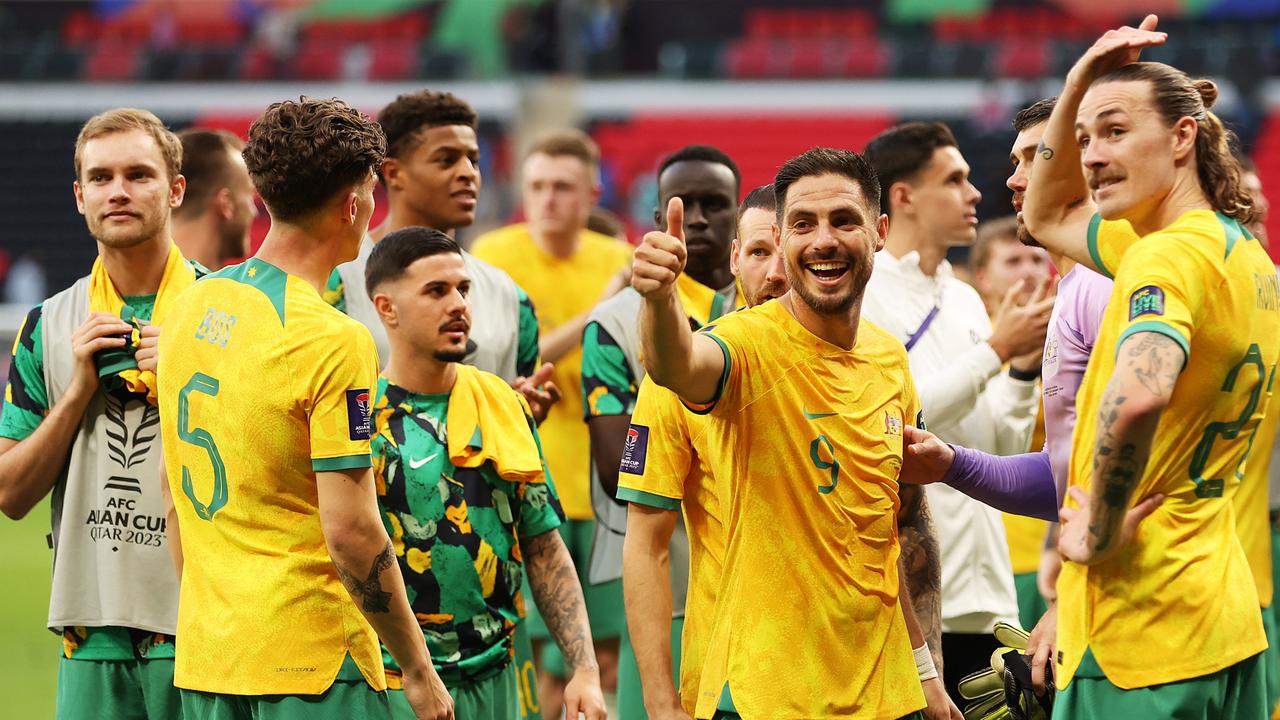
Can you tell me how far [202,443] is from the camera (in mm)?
3580

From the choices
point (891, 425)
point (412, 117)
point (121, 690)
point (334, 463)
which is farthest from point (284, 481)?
point (412, 117)

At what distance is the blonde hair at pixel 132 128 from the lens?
4.54 meters

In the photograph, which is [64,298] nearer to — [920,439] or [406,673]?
[406,673]

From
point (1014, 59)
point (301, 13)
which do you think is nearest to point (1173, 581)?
point (1014, 59)

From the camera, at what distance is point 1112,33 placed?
345cm

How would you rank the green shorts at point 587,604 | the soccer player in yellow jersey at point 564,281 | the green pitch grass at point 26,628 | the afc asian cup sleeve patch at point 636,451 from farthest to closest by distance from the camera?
the green pitch grass at point 26,628 → the soccer player in yellow jersey at point 564,281 → the green shorts at point 587,604 → the afc asian cup sleeve patch at point 636,451

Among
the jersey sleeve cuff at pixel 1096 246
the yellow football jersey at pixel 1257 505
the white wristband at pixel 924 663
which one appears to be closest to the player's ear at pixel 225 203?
the white wristband at pixel 924 663

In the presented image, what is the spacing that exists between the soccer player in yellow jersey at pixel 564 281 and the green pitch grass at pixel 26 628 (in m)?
3.00

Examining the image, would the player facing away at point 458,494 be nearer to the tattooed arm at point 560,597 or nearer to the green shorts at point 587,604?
the tattooed arm at point 560,597

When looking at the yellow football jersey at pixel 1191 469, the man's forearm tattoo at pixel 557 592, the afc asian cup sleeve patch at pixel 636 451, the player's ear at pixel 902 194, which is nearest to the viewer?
the yellow football jersey at pixel 1191 469

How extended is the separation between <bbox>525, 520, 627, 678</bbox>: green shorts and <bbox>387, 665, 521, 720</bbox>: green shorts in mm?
1491

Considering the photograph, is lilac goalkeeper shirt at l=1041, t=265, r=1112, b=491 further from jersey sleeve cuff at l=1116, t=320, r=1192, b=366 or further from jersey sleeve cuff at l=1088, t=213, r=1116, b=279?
jersey sleeve cuff at l=1116, t=320, r=1192, b=366

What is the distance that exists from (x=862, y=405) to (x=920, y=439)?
0.77 feet

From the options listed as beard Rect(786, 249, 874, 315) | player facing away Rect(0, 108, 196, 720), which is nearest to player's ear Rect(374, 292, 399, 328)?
player facing away Rect(0, 108, 196, 720)
